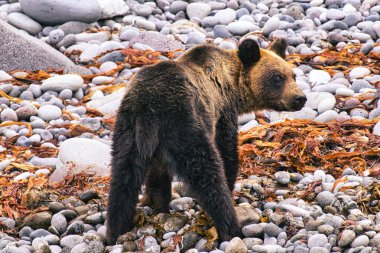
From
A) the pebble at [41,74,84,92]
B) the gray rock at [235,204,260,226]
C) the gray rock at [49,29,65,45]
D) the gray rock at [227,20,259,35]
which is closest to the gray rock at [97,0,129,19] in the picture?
the gray rock at [49,29,65,45]

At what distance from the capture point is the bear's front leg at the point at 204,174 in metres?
6.50

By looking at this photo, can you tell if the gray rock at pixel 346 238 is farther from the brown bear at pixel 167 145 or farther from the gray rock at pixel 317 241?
the brown bear at pixel 167 145

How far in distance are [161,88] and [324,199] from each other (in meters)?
2.02

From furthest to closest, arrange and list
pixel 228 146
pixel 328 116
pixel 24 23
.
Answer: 1. pixel 24 23
2. pixel 328 116
3. pixel 228 146

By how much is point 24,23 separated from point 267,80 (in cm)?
753

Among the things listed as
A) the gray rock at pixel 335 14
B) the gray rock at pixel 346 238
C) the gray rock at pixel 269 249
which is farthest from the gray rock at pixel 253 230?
the gray rock at pixel 335 14

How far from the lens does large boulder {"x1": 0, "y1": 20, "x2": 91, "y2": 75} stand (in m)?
12.5

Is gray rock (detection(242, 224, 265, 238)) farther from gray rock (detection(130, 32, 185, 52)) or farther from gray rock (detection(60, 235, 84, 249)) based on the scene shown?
gray rock (detection(130, 32, 185, 52))

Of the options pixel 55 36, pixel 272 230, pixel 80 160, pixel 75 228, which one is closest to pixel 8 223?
pixel 75 228

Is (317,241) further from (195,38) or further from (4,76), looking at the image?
(195,38)

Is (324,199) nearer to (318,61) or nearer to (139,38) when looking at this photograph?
(318,61)

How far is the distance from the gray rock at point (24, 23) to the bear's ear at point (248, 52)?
289 inches

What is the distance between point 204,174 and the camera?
6496 millimetres

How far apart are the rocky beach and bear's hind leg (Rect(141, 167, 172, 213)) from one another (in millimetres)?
137
